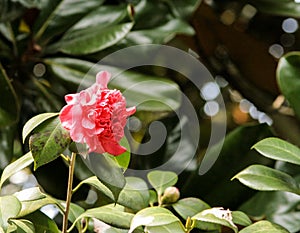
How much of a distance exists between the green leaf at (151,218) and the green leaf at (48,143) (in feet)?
0.33

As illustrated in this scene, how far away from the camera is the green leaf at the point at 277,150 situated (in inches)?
28.3

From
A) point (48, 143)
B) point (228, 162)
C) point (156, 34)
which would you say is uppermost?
point (48, 143)

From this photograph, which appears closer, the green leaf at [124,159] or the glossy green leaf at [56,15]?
the green leaf at [124,159]

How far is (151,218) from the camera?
2.02 feet

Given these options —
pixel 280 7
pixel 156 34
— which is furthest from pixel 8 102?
pixel 280 7

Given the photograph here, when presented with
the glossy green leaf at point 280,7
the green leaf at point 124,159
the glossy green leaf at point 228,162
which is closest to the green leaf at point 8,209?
the green leaf at point 124,159

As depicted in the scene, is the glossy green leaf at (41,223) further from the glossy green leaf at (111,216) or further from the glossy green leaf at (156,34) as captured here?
the glossy green leaf at (156,34)

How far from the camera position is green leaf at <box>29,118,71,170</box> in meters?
0.59

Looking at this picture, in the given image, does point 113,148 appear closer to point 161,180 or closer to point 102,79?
point 102,79

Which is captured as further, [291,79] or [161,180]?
[291,79]

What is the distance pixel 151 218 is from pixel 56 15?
617 mm

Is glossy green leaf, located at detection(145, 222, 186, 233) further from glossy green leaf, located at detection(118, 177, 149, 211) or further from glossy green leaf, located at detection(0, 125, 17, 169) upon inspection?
glossy green leaf, located at detection(0, 125, 17, 169)

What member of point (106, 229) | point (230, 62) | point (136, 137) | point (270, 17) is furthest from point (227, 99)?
point (106, 229)

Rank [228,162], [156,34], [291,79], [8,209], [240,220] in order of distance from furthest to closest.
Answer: [156,34] → [228,162] → [291,79] → [240,220] → [8,209]
